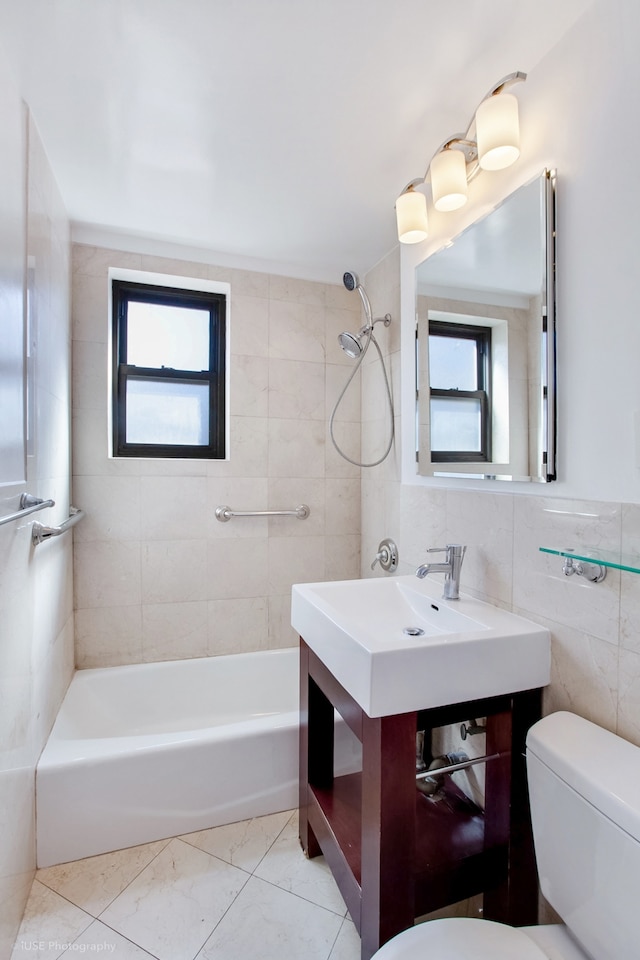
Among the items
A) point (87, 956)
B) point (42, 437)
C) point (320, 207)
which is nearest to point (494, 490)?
point (320, 207)

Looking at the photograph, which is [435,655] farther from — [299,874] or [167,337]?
[167,337]

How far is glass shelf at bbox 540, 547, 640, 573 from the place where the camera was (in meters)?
0.78

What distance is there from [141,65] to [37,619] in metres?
1.60

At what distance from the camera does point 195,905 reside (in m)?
1.28

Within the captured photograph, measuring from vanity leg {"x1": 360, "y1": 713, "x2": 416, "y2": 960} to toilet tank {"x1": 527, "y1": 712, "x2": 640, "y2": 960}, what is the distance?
10.1 inches

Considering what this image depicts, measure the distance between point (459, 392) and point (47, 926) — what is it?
6.40ft

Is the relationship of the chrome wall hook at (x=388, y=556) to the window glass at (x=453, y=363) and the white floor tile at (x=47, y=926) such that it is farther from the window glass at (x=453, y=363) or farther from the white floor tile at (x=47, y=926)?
the white floor tile at (x=47, y=926)

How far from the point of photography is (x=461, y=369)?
144 centimetres

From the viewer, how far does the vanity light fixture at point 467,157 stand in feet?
3.63

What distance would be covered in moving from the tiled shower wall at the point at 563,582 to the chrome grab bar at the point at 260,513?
0.87 metres

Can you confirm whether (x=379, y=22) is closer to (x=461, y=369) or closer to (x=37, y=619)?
(x=461, y=369)

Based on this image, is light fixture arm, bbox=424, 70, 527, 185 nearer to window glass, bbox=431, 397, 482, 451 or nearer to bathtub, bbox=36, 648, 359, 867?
window glass, bbox=431, 397, 482, 451

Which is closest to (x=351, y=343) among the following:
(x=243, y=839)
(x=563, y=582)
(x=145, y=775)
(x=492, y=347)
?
(x=492, y=347)

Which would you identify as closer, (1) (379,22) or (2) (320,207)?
(1) (379,22)
